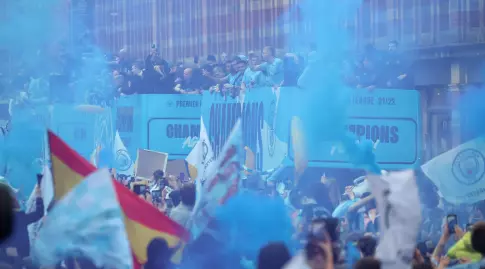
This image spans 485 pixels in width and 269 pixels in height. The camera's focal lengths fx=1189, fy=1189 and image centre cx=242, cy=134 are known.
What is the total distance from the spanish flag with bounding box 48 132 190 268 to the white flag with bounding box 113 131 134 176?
8.41 metres

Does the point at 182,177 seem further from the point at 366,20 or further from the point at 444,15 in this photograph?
the point at 444,15

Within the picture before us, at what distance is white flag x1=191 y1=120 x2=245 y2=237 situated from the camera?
8031 mm

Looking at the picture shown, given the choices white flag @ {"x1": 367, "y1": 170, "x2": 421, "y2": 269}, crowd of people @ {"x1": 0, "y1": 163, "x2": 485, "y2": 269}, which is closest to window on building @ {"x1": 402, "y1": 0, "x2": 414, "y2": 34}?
crowd of people @ {"x1": 0, "y1": 163, "x2": 485, "y2": 269}

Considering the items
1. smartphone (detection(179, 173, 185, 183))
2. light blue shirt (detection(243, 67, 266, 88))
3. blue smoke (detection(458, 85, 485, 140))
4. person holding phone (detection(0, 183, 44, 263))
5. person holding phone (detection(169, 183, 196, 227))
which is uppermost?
light blue shirt (detection(243, 67, 266, 88))

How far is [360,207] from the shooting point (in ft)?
31.9

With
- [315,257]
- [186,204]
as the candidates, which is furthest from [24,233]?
[315,257]

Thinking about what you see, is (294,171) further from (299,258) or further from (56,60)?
(56,60)

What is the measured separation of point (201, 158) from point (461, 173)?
13.6ft

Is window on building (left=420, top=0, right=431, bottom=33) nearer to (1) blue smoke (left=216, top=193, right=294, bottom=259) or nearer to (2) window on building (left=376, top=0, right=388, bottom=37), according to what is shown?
(2) window on building (left=376, top=0, right=388, bottom=37)

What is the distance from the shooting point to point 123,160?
16.2 meters

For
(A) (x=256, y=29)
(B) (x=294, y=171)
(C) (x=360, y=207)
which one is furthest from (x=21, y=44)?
(C) (x=360, y=207)

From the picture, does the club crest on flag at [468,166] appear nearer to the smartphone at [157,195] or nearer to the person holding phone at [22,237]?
the smartphone at [157,195]

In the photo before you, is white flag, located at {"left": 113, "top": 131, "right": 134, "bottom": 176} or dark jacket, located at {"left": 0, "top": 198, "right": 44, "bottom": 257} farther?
white flag, located at {"left": 113, "top": 131, "right": 134, "bottom": 176}

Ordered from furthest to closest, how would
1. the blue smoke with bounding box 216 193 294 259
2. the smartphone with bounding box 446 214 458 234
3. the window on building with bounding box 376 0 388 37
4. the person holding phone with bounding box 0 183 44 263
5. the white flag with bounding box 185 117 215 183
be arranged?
1. the window on building with bounding box 376 0 388 37
2. the white flag with bounding box 185 117 215 183
3. the person holding phone with bounding box 0 183 44 263
4. the blue smoke with bounding box 216 193 294 259
5. the smartphone with bounding box 446 214 458 234
